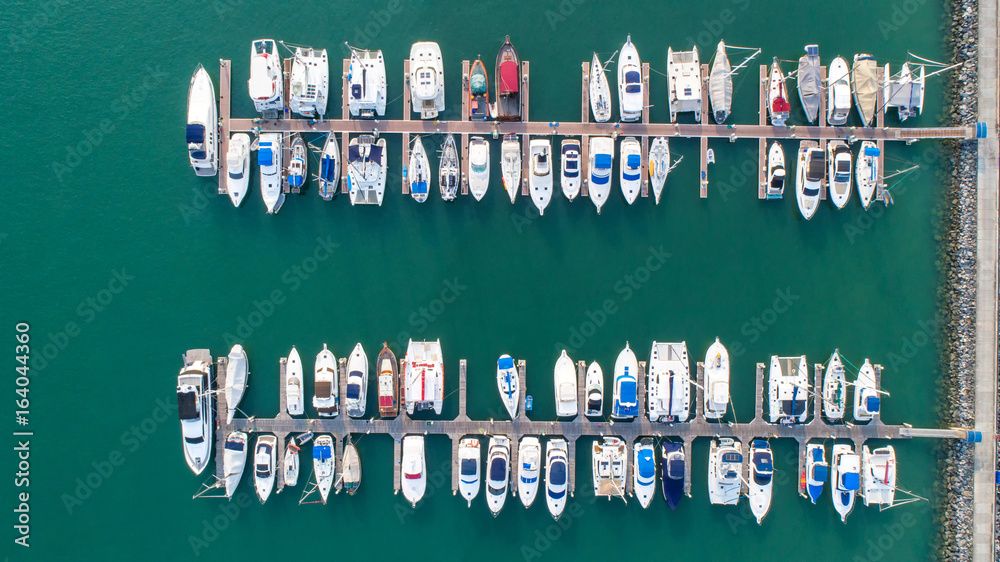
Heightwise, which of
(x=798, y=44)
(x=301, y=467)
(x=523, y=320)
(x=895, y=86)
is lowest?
(x=301, y=467)

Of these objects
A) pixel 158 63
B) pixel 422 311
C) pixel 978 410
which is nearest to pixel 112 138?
pixel 158 63

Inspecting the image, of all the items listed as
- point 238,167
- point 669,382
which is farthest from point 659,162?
point 238,167

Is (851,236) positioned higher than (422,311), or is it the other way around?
(851,236)

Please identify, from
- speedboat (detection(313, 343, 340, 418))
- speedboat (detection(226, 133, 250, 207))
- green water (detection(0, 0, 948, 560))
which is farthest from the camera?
green water (detection(0, 0, 948, 560))

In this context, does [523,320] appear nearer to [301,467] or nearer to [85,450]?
[301,467]

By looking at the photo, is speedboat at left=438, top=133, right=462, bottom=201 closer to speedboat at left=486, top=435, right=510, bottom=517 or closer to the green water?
the green water

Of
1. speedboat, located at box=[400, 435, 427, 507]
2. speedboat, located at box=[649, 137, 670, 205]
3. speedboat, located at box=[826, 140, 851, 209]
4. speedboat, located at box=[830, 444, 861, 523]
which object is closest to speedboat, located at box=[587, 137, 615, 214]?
speedboat, located at box=[649, 137, 670, 205]

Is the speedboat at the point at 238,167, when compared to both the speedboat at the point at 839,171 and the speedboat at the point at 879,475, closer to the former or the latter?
the speedboat at the point at 839,171
